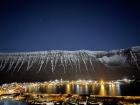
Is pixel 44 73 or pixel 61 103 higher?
pixel 44 73

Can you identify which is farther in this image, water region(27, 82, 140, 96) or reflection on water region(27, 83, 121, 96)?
reflection on water region(27, 83, 121, 96)

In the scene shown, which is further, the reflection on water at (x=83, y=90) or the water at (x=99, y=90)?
the reflection on water at (x=83, y=90)

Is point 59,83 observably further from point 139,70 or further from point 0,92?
point 139,70

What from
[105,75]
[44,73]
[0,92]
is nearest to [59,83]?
[44,73]

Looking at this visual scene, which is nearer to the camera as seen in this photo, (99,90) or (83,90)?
(99,90)

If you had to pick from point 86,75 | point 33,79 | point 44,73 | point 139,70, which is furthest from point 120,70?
point 33,79

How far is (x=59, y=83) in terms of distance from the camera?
332 feet

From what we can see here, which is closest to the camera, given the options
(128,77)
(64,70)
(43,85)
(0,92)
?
(0,92)

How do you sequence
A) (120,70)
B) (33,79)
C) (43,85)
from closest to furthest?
1. (43,85)
2. (33,79)
3. (120,70)

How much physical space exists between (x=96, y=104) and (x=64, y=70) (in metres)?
84.5

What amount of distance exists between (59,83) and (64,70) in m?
24.5

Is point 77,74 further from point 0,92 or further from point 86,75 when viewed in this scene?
point 0,92

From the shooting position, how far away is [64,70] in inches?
4938

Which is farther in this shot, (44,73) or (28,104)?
(44,73)
